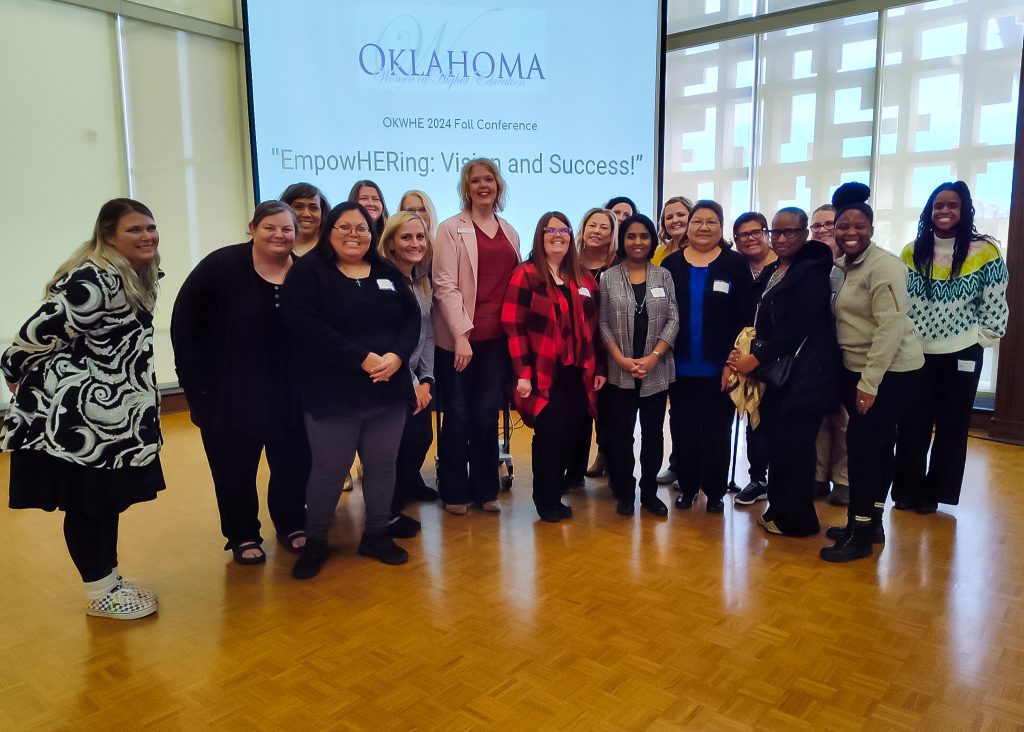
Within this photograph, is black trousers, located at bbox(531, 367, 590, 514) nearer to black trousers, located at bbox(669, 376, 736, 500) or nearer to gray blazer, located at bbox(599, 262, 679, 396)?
gray blazer, located at bbox(599, 262, 679, 396)

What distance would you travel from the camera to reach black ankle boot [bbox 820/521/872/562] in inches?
117

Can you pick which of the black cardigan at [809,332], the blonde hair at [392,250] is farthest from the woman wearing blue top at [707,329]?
the blonde hair at [392,250]

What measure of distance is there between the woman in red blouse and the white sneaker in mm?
1659

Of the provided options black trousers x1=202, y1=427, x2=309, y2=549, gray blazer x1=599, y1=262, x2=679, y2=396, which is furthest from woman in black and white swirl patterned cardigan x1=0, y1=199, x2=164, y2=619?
gray blazer x1=599, y1=262, x2=679, y2=396

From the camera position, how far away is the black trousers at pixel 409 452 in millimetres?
3398

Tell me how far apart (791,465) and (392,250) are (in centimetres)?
192

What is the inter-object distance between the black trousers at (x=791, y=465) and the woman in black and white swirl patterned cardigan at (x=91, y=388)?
241cm

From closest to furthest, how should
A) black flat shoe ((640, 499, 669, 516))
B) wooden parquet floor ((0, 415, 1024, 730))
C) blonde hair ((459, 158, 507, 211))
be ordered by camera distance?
wooden parquet floor ((0, 415, 1024, 730)), blonde hair ((459, 158, 507, 211)), black flat shoe ((640, 499, 669, 516))

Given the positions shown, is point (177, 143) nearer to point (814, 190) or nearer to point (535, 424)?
point (535, 424)

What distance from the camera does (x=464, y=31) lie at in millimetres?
5375

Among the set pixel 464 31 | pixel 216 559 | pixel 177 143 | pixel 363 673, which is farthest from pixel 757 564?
pixel 177 143

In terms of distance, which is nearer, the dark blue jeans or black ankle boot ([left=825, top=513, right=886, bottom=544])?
black ankle boot ([left=825, top=513, right=886, bottom=544])

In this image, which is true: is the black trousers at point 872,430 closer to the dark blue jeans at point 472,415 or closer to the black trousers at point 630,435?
the black trousers at point 630,435

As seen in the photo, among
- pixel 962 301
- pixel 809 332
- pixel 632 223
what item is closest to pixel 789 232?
pixel 809 332
